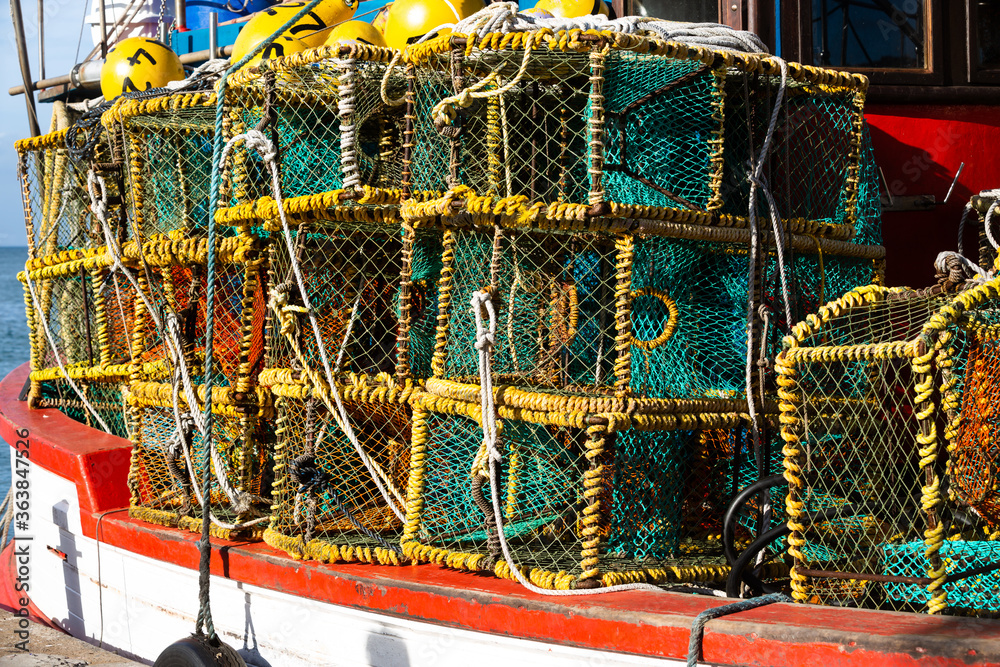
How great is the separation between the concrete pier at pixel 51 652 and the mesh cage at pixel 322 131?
2.12m

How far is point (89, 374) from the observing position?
518cm

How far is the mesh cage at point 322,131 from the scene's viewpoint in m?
3.58

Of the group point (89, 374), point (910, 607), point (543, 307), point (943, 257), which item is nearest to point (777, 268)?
point (943, 257)

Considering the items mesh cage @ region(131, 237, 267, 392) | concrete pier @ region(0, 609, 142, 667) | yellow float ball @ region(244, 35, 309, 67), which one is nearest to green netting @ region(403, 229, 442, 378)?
mesh cage @ region(131, 237, 267, 392)

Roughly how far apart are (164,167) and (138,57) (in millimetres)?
909

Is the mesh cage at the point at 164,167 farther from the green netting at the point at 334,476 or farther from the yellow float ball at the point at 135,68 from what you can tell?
the green netting at the point at 334,476

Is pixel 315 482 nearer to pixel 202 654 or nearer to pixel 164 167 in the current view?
pixel 202 654

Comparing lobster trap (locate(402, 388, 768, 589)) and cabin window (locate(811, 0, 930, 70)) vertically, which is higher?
cabin window (locate(811, 0, 930, 70))

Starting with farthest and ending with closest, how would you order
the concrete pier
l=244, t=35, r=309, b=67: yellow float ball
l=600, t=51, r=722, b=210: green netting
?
1. l=244, t=35, r=309, b=67: yellow float ball
2. the concrete pier
3. l=600, t=51, r=722, b=210: green netting

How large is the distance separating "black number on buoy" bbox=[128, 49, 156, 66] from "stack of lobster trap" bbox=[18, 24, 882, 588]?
108 cm

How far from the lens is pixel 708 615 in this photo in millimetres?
2666

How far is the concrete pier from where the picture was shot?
457 centimetres

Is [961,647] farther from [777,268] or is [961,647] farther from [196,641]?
[196,641]

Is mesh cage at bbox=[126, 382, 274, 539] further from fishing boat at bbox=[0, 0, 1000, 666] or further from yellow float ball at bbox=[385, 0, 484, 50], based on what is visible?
yellow float ball at bbox=[385, 0, 484, 50]
